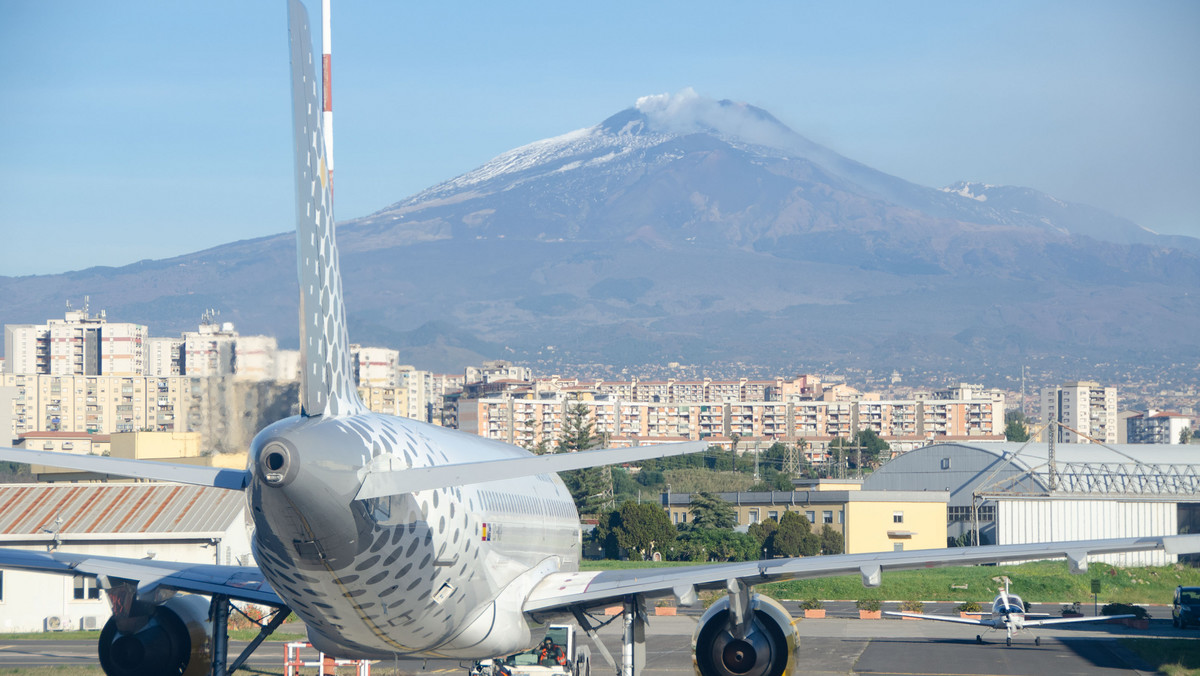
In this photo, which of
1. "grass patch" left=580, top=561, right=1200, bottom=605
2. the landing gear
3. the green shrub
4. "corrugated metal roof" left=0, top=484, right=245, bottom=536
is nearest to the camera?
the landing gear

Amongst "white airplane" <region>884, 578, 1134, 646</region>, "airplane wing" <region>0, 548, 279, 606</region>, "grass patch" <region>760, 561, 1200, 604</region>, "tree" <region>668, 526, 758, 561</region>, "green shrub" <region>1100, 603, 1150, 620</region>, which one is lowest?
"tree" <region>668, 526, 758, 561</region>

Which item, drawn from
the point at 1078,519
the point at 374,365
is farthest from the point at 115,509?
the point at 374,365

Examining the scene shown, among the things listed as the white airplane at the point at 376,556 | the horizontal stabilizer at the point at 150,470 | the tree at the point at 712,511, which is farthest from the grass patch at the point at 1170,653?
the tree at the point at 712,511

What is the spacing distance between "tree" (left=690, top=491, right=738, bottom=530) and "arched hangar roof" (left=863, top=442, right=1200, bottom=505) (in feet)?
74.8

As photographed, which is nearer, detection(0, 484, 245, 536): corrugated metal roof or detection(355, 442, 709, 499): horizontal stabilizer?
detection(355, 442, 709, 499): horizontal stabilizer

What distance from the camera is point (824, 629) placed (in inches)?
2079

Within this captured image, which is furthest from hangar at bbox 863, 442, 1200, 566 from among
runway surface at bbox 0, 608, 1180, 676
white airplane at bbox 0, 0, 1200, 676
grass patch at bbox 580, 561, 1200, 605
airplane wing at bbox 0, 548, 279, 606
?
airplane wing at bbox 0, 548, 279, 606

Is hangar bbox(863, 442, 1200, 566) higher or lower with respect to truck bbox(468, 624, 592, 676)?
lower

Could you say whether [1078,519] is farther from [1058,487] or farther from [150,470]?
[150,470]

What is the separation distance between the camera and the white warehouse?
49.8 m

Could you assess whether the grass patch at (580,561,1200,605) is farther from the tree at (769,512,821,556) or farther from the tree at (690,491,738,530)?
the tree at (690,491,738,530)

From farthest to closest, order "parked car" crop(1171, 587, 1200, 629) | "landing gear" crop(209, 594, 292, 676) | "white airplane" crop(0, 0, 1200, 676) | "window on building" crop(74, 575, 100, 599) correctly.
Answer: "parked car" crop(1171, 587, 1200, 629) → "window on building" crop(74, 575, 100, 599) → "landing gear" crop(209, 594, 292, 676) → "white airplane" crop(0, 0, 1200, 676)

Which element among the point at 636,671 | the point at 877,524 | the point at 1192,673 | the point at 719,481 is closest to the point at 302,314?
the point at 636,671

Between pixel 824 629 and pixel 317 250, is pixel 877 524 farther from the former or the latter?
pixel 317 250
